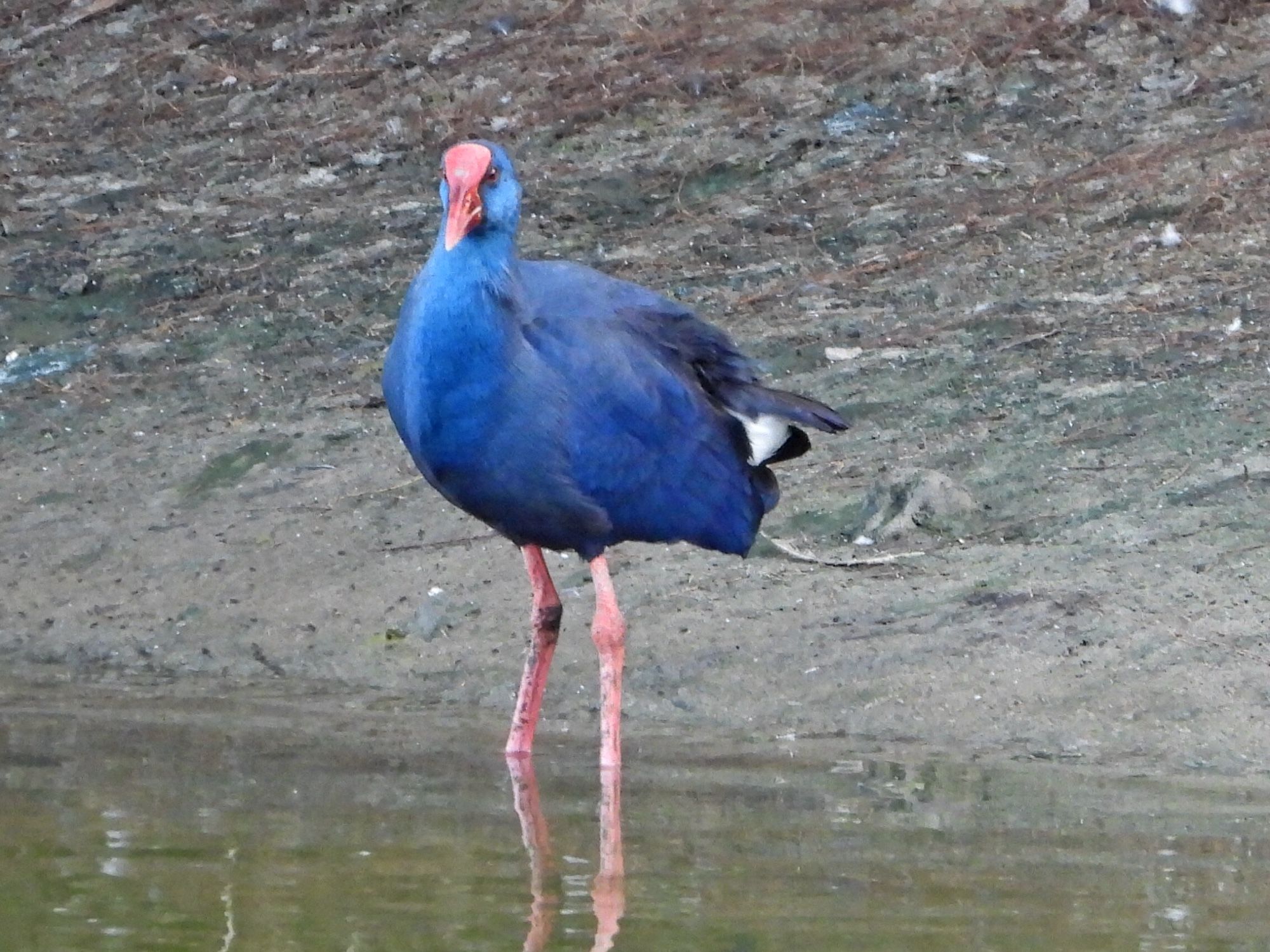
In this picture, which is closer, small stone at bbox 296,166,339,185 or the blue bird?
the blue bird

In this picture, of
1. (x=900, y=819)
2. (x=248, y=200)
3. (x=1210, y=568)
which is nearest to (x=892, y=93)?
(x=248, y=200)

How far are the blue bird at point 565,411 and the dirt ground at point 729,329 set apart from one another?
0.50 meters

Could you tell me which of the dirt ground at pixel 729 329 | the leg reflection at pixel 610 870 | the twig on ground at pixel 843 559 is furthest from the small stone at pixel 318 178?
the leg reflection at pixel 610 870

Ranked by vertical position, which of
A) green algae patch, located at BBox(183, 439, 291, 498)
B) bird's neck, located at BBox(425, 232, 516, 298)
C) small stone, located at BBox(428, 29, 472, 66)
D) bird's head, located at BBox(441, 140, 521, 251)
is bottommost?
green algae patch, located at BBox(183, 439, 291, 498)

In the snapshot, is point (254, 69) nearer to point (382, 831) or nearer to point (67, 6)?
point (67, 6)

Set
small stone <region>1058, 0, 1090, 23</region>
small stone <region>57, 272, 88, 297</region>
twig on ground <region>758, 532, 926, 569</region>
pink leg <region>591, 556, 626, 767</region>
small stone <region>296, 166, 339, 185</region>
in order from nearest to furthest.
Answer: pink leg <region>591, 556, 626, 767</region> → twig on ground <region>758, 532, 926, 569</region> → small stone <region>57, 272, 88, 297</region> → small stone <region>296, 166, 339, 185</region> → small stone <region>1058, 0, 1090, 23</region>

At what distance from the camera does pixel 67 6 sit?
13492 mm

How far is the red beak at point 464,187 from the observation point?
5395 millimetres

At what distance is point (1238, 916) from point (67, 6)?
11.0 m

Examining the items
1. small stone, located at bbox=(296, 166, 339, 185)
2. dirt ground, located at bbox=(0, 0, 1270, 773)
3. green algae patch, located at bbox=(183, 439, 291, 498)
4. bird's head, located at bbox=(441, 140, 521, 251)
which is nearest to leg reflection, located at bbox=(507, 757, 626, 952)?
dirt ground, located at bbox=(0, 0, 1270, 773)

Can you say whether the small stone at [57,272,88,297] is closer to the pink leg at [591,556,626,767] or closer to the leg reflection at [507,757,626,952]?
the pink leg at [591,556,626,767]

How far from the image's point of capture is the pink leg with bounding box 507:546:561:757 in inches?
235

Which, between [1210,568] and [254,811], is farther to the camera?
[1210,568]

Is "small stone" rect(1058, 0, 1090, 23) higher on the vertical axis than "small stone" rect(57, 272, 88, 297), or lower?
higher
